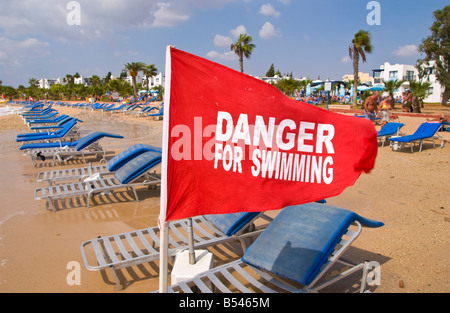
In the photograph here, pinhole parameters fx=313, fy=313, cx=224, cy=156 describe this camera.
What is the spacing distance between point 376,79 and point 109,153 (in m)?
62.9

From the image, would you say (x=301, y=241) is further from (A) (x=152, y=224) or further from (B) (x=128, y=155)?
(B) (x=128, y=155)

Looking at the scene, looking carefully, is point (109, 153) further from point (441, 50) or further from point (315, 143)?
point (441, 50)

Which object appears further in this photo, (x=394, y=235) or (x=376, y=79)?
(x=376, y=79)

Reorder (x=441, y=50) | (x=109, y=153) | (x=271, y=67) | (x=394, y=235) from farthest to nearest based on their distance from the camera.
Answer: (x=271, y=67) → (x=441, y=50) → (x=109, y=153) → (x=394, y=235)

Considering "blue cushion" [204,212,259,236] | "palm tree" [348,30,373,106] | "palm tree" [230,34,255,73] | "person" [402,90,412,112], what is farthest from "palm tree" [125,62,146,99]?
"blue cushion" [204,212,259,236]

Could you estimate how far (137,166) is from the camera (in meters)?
5.70

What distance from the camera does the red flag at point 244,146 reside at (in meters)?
1.85

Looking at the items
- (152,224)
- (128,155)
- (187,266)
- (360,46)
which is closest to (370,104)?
(128,155)

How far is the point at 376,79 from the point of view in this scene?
61.3 m

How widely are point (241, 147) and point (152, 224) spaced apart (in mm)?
3279

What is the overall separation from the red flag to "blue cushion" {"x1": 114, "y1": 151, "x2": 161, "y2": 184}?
3.92 m

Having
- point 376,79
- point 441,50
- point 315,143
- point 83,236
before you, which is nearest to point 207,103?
point 315,143

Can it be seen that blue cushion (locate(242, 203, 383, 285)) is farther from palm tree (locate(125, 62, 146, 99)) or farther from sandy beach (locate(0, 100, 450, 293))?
palm tree (locate(125, 62, 146, 99))
